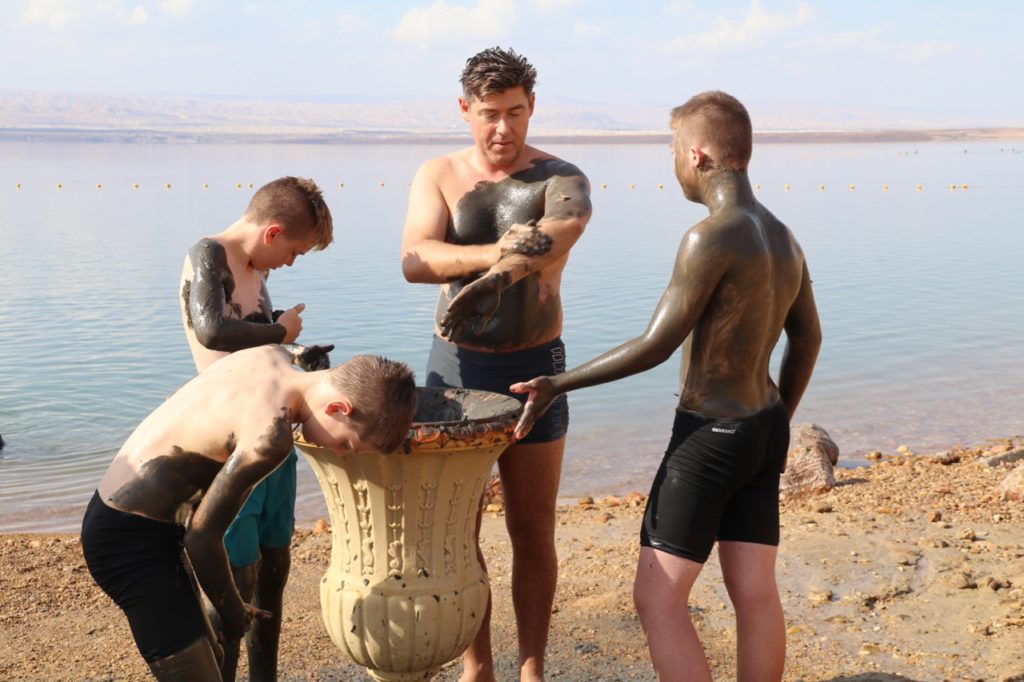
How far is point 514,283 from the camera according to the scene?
4086 mm

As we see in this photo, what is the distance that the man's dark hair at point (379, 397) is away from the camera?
10.8ft

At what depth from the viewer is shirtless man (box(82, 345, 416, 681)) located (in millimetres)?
3320

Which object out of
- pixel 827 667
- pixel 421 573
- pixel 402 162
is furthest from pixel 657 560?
pixel 402 162

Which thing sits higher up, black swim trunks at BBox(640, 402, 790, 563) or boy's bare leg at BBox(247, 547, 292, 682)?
black swim trunks at BBox(640, 402, 790, 563)

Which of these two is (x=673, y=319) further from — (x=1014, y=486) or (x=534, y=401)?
(x=1014, y=486)

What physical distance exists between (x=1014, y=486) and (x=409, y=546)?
14.5ft

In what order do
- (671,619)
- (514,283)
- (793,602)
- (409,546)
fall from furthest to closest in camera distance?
(793,602)
(514,283)
(409,546)
(671,619)

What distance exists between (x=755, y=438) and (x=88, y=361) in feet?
33.6

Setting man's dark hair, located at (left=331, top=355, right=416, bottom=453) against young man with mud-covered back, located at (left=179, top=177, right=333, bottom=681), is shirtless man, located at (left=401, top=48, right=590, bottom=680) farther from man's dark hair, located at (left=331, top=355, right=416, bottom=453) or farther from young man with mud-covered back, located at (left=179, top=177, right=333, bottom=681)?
man's dark hair, located at (left=331, top=355, right=416, bottom=453)

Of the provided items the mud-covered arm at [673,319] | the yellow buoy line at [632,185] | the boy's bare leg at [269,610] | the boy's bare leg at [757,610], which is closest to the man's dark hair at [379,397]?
the mud-covered arm at [673,319]

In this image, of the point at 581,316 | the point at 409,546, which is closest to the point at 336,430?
the point at 409,546

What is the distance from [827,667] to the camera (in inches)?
185

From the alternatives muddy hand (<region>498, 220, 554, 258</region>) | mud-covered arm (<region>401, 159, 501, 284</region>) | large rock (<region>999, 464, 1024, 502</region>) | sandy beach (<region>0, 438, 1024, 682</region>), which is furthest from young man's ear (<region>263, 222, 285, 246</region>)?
large rock (<region>999, 464, 1024, 502</region>)

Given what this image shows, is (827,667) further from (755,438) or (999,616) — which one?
(755,438)
